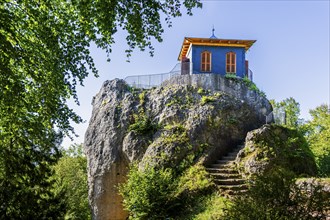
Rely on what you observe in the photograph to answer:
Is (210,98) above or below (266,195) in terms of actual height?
above

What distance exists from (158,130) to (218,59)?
725 centimetres

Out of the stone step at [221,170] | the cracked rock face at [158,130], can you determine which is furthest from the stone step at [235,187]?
the cracked rock face at [158,130]

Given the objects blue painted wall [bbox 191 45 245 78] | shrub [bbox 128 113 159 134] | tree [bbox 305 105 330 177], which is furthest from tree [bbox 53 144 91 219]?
tree [bbox 305 105 330 177]

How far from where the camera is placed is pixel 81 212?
28281 millimetres

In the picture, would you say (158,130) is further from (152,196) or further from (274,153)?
(274,153)

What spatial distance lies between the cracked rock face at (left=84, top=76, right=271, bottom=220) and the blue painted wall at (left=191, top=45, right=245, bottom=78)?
9.37ft

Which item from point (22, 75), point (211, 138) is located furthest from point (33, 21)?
point (211, 138)

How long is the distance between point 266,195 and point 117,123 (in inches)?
633

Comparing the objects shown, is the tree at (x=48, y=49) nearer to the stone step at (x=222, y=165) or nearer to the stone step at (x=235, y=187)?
the stone step at (x=235, y=187)

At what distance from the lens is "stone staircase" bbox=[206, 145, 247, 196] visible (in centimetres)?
1425

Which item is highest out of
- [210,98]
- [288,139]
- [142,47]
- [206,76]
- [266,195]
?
[206,76]

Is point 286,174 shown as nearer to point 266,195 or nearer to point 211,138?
point 266,195

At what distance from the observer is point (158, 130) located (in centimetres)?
2055

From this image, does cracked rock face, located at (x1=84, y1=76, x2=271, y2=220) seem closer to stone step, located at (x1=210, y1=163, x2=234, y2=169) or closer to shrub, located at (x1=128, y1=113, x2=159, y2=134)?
shrub, located at (x1=128, y1=113, x2=159, y2=134)
